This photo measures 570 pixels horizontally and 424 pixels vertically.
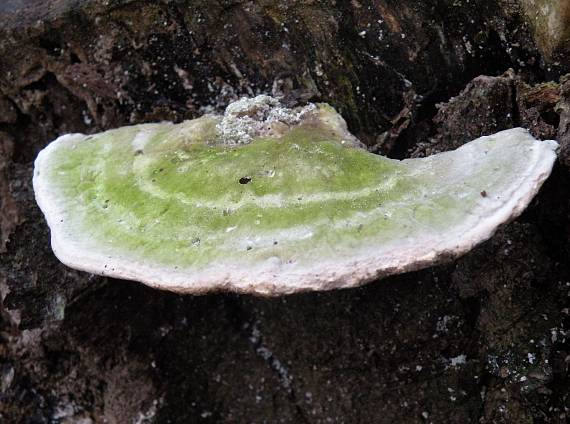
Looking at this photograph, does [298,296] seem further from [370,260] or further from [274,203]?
[370,260]

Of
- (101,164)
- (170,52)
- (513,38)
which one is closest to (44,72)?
(170,52)

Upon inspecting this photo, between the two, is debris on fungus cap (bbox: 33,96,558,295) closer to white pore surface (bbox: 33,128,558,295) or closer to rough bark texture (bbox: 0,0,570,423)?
white pore surface (bbox: 33,128,558,295)

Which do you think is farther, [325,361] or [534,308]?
Answer: [325,361]

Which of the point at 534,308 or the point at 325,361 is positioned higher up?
the point at 534,308

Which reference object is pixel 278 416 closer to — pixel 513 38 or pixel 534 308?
pixel 534 308

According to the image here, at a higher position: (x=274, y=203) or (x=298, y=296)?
(x=274, y=203)

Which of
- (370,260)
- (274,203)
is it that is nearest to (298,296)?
(274,203)

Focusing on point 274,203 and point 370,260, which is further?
point 274,203

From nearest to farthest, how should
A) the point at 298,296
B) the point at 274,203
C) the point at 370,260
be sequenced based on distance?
the point at 370,260
the point at 274,203
the point at 298,296
